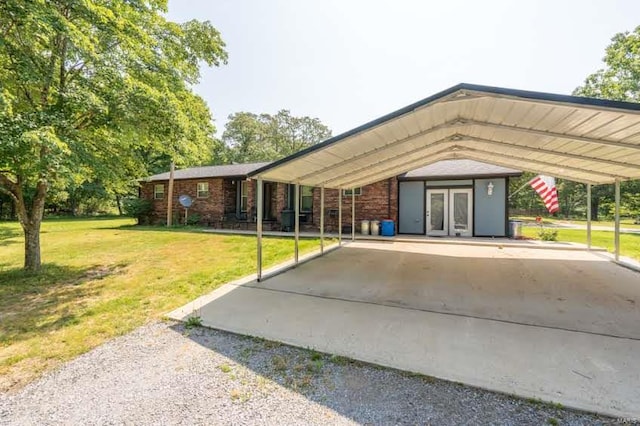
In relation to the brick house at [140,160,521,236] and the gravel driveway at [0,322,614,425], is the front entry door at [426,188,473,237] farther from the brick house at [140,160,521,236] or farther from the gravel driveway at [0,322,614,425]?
the gravel driveway at [0,322,614,425]

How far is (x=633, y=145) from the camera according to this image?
14.4 ft

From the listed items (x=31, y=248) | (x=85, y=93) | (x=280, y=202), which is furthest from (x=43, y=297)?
(x=280, y=202)

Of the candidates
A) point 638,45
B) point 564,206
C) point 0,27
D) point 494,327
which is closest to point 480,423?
point 494,327

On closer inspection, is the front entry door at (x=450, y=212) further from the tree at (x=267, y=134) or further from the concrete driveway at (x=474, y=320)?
the tree at (x=267, y=134)

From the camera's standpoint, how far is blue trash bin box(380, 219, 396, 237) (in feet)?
41.3

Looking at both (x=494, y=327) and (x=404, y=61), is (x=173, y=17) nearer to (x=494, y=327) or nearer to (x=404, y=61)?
(x=404, y=61)

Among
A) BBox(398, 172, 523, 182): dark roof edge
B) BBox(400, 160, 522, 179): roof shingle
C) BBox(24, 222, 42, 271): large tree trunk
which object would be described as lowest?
BBox(24, 222, 42, 271): large tree trunk

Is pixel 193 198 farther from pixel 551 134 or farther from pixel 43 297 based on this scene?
pixel 551 134

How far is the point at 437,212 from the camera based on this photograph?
1299 centimetres

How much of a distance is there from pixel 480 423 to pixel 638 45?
2509cm

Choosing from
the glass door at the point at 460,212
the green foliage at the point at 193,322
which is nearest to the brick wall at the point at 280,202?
the glass door at the point at 460,212

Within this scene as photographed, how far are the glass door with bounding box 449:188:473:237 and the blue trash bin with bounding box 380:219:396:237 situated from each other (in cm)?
261

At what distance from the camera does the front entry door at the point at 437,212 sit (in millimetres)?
12802

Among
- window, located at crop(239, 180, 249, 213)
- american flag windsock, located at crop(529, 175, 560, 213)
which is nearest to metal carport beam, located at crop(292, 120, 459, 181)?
window, located at crop(239, 180, 249, 213)
